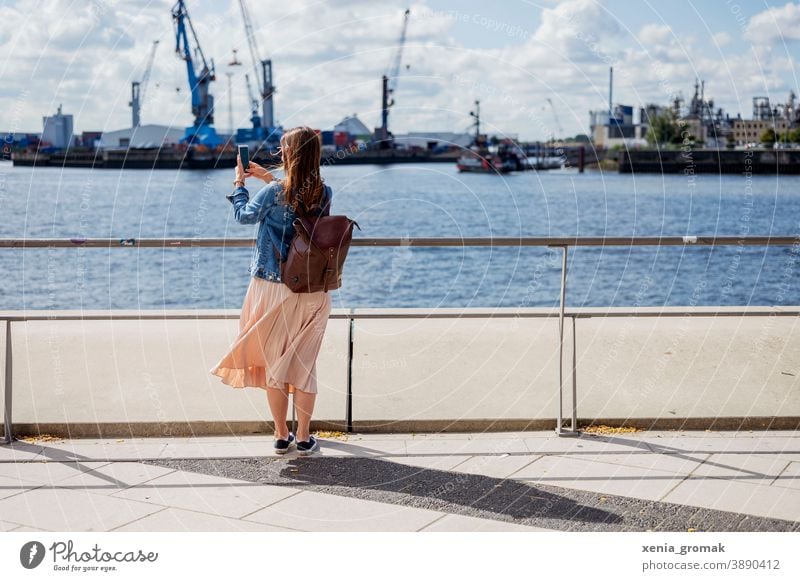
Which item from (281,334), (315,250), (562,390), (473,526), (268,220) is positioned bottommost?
(473,526)

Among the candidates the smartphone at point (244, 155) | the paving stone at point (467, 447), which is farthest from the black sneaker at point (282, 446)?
the smartphone at point (244, 155)

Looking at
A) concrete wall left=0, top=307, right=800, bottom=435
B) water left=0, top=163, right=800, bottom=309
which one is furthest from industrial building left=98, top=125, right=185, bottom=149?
concrete wall left=0, top=307, right=800, bottom=435

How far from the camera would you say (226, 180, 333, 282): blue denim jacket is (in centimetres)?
581

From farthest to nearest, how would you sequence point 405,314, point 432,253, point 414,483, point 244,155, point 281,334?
point 432,253 < point 405,314 < point 281,334 < point 244,155 < point 414,483

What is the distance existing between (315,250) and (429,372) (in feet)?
6.10

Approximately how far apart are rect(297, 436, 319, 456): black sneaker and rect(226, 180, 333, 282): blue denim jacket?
101cm

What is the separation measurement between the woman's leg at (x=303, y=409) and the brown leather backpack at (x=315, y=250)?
2.19 ft

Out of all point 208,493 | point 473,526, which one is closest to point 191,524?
point 208,493

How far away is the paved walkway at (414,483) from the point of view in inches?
201

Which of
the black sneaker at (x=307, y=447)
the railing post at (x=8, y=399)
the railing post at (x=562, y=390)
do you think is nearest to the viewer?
the black sneaker at (x=307, y=447)

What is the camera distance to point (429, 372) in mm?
7340

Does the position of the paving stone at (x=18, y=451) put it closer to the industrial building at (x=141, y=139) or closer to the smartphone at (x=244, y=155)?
the smartphone at (x=244, y=155)

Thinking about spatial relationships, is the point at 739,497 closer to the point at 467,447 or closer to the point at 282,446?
the point at 467,447
